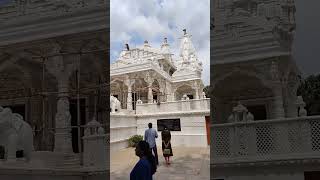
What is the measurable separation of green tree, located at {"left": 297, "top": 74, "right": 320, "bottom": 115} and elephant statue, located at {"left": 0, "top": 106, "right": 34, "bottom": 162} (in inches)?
88.5

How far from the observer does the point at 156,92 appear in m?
3.82

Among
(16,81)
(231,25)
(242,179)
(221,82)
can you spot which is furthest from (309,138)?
(16,81)

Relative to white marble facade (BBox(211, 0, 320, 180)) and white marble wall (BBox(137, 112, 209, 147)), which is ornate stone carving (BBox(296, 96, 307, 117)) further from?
white marble wall (BBox(137, 112, 209, 147))

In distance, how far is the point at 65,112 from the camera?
10.6 ft

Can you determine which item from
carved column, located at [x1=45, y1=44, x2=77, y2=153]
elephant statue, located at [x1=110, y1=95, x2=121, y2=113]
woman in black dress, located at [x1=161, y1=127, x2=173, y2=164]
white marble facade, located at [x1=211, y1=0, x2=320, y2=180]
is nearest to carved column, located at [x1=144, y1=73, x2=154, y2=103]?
elephant statue, located at [x1=110, y1=95, x2=121, y2=113]

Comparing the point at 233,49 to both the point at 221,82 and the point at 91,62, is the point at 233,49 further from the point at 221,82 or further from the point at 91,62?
the point at 91,62

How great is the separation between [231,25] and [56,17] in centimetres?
148

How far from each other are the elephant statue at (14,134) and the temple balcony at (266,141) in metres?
1.62

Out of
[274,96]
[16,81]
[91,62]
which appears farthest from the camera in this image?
[16,81]

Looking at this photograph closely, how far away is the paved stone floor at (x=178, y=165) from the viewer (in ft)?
9.29

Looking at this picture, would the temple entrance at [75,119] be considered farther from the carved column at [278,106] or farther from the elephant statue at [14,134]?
the carved column at [278,106]

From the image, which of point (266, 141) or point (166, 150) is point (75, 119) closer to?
point (166, 150)

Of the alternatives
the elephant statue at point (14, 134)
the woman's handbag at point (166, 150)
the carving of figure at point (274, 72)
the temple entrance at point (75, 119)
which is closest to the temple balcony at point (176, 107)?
the woman's handbag at point (166, 150)

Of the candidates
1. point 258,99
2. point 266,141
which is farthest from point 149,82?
point 266,141
